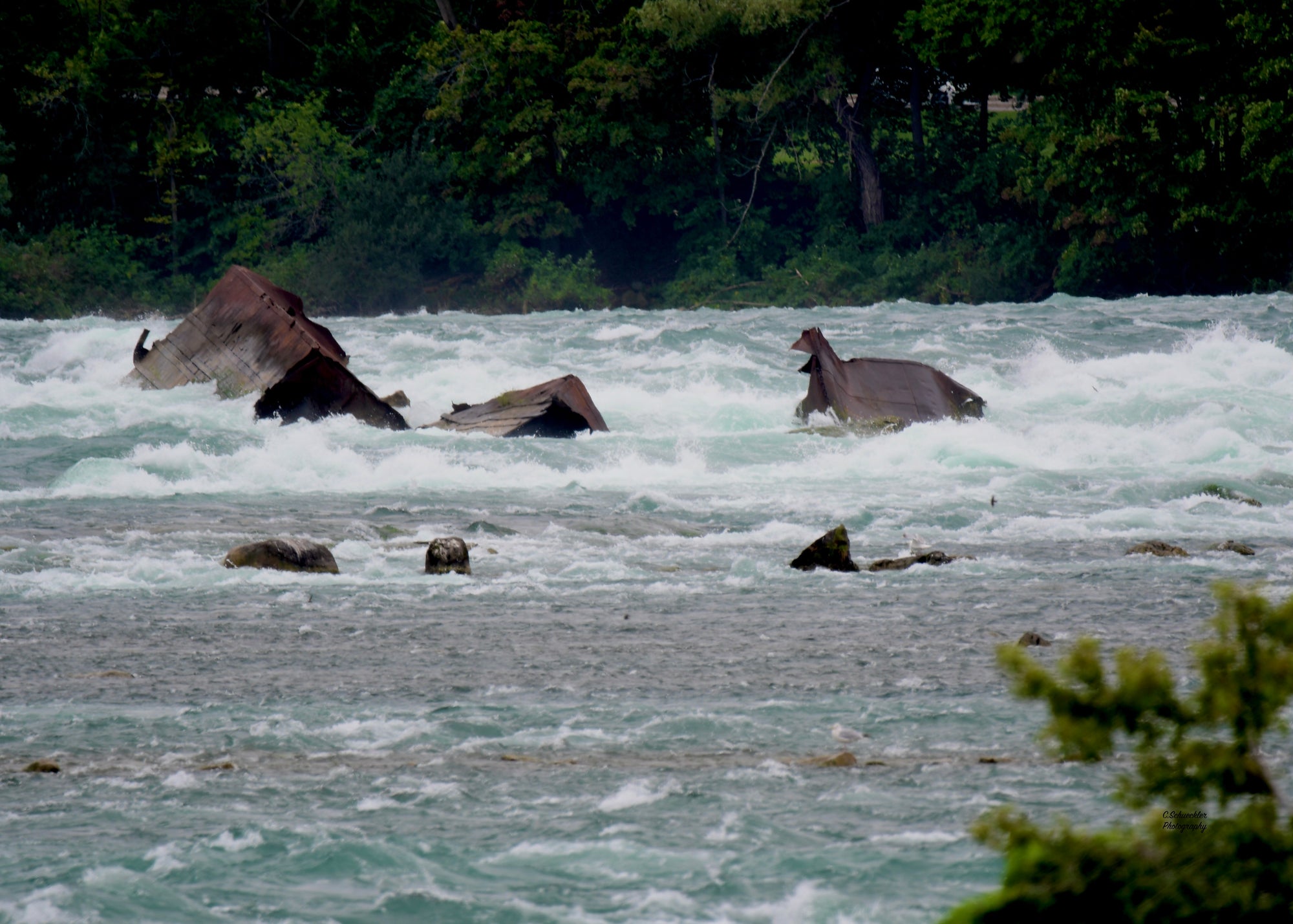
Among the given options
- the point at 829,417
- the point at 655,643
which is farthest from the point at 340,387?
the point at 655,643

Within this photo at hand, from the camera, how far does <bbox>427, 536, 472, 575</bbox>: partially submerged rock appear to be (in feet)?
30.3

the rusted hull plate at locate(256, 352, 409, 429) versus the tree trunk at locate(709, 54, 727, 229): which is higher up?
the tree trunk at locate(709, 54, 727, 229)

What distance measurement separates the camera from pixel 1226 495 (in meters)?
12.3

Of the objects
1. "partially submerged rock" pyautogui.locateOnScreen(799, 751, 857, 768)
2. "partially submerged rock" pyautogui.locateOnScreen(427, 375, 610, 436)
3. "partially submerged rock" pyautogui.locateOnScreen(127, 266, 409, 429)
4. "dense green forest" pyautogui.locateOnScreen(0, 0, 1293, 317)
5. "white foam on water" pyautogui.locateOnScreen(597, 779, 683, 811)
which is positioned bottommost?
"white foam on water" pyautogui.locateOnScreen(597, 779, 683, 811)

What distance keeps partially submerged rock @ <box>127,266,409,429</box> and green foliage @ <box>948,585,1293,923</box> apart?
14643mm

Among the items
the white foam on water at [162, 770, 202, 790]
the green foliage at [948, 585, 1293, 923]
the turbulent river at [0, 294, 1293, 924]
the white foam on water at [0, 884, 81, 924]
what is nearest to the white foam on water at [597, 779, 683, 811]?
the turbulent river at [0, 294, 1293, 924]

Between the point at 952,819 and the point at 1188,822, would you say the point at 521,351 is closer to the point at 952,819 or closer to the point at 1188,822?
Result: the point at 952,819

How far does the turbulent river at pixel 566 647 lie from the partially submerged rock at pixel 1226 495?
0.22 metres

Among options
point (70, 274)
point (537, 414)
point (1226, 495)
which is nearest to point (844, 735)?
point (1226, 495)

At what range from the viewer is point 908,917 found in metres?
4.05

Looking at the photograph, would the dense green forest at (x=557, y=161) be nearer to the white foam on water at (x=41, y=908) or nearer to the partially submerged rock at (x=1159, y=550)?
the partially submerged rock at (x=1159, y=550)

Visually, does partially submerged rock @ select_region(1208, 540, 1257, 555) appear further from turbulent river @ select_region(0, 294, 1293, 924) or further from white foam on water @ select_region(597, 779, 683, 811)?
white foam on water @ select_region(597, 779, 683, 811)

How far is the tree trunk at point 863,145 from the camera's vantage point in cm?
4159

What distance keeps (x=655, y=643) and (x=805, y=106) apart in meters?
36.4
